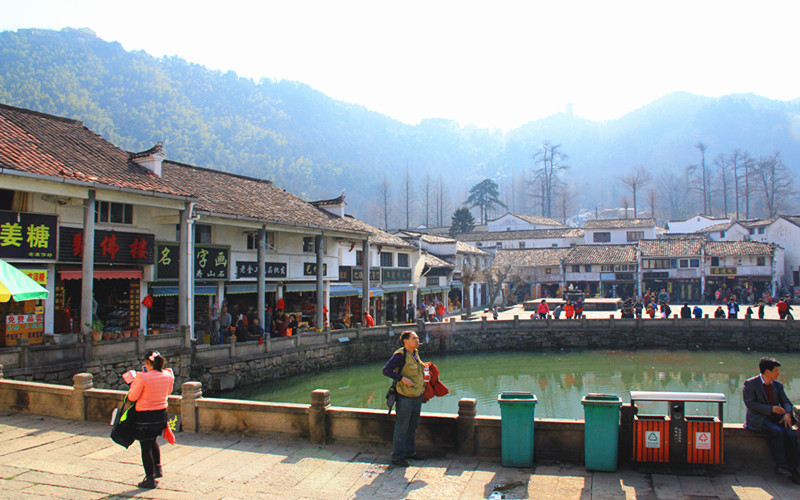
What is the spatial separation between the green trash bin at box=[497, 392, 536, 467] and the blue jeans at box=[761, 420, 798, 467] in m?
2.61

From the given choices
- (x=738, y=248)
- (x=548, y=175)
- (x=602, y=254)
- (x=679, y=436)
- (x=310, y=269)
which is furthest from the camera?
(x=548, y=175)

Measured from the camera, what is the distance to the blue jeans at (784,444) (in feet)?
19.7

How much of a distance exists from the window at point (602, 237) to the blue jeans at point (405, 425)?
53.1 metres

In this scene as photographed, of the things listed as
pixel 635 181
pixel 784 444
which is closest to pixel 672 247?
pixel 635 181

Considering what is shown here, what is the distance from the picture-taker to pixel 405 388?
22.0 ft

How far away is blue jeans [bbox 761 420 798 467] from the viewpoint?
6.01 meters

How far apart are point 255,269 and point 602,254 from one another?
3569cm

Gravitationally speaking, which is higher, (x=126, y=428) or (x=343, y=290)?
(x=343, y=290)

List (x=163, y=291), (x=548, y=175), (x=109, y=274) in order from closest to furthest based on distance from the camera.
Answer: (x=109, y=274), (x=163, y=291), (x=548, y=175)

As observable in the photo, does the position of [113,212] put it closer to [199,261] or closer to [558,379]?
[199,261]

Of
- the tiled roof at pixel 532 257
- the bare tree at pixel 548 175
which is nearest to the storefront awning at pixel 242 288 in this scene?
the tiled roof at pixel 532 257

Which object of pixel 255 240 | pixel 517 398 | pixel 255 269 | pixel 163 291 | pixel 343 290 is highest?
pixel 255 240

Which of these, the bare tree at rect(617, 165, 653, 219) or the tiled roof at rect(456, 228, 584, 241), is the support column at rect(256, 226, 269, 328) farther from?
the bare tree at rect(617, 165, 653, 219)

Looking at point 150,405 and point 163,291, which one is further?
point 163,291
